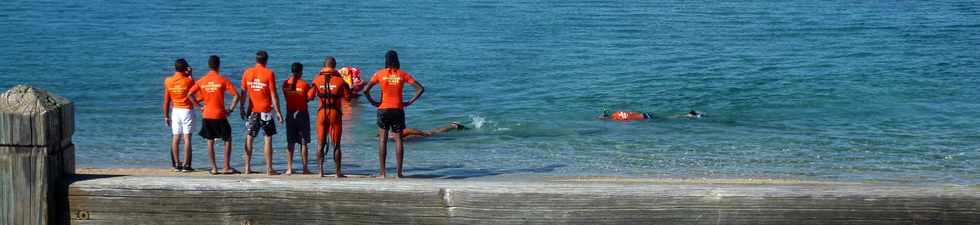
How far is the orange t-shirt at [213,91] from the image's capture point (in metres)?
12.4

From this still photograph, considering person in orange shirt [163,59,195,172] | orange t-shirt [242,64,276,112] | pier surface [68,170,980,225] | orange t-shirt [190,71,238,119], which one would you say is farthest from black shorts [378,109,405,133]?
pier surface [68,170,980,225]

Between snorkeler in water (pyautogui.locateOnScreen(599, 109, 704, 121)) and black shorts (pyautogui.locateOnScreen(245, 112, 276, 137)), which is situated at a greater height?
black shorts (pyautogui.locateOnScreen(245, 112, 276, 137))

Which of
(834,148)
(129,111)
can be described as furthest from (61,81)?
(834,148)

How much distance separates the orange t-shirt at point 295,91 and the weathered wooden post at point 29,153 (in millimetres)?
8548

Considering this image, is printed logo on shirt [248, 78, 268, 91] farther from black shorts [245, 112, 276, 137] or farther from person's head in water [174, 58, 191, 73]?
person's head in water [174, 58, 191, 73]

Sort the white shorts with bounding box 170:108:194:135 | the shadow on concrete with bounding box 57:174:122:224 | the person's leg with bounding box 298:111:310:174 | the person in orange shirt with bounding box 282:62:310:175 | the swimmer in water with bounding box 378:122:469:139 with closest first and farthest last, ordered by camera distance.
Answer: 1. the shadow on concrete with bounding box 57:174:122:224
2. the person in orange shirt with bounding box 282:62:310:175
3. the person's leg with bounding box 298:111:310:174
4. the white shorts with bounding box 170:108:194:135
5. the swimmer in water with bounding box 378:122:469:139

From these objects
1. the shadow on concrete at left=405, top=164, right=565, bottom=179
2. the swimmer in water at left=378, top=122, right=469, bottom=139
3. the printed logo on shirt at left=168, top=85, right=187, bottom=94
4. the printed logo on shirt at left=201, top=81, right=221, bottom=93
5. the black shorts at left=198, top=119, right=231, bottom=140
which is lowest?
the shadow on concrete at left=405, top=164, right=565, bottom=179

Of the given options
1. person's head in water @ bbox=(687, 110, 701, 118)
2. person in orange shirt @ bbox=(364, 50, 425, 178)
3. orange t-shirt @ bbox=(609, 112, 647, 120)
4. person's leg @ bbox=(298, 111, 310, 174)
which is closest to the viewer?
person in orange shirt @ bbox=(364, 50, 425, 178)

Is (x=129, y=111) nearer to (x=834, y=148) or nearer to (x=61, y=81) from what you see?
Answer: (x=61, y=81)

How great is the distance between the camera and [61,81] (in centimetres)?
2716

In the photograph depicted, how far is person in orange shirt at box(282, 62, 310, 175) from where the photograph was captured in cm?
1231

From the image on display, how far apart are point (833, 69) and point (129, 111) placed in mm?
17168

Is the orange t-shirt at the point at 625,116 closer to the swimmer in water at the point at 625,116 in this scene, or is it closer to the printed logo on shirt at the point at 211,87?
the swimmer in water at the point at 625,116

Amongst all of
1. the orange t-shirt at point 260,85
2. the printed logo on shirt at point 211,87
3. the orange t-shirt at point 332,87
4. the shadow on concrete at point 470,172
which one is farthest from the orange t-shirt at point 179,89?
the shadow on concrete at point 470,172
